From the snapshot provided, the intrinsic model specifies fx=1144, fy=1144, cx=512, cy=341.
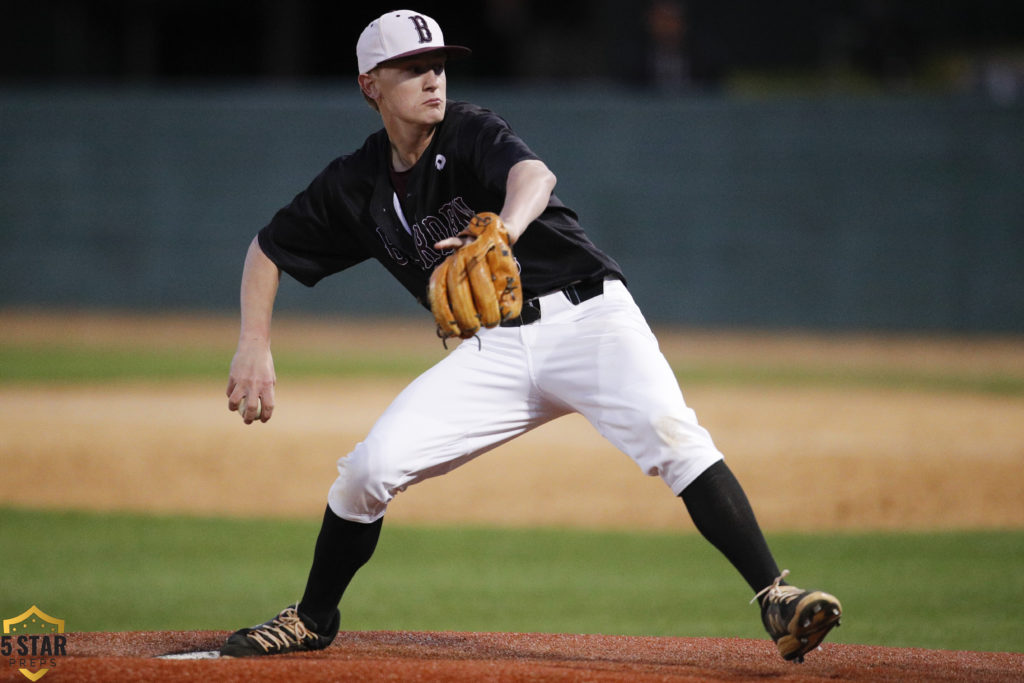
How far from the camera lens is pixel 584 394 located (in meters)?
2.99

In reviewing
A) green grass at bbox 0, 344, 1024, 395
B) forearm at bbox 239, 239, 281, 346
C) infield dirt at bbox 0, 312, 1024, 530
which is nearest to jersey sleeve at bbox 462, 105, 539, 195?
forearm at bbox 239, 239, 281, 346

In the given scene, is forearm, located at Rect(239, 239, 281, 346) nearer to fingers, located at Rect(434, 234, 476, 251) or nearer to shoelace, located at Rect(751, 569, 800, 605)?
fingers, located at Rect(434, 234, 476, 251)

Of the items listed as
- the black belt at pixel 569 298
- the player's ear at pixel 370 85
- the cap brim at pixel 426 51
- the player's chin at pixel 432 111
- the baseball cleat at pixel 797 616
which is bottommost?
the baseball cleat at pixel 797 616

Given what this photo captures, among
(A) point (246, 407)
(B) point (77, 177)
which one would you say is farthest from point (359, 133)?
(A) point (246, 407)

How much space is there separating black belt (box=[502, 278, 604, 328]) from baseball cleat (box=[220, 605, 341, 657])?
101 cm

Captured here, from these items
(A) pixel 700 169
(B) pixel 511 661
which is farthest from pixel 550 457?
(A) pixel 700 169

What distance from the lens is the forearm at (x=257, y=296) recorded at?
3258mm

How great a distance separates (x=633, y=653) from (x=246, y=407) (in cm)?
132

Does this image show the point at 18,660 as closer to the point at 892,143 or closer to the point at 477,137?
the point at 477,137

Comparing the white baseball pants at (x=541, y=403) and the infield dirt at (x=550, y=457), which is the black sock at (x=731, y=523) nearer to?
the white baseball pants at (x=541, y=403)

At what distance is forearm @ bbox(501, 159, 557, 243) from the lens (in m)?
2.78

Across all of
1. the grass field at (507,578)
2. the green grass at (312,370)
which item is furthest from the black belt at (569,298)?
the green grass at (312,370)

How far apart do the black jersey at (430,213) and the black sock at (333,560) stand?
26.7 inches

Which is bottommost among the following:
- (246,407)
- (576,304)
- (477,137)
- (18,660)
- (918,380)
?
(918,380)
